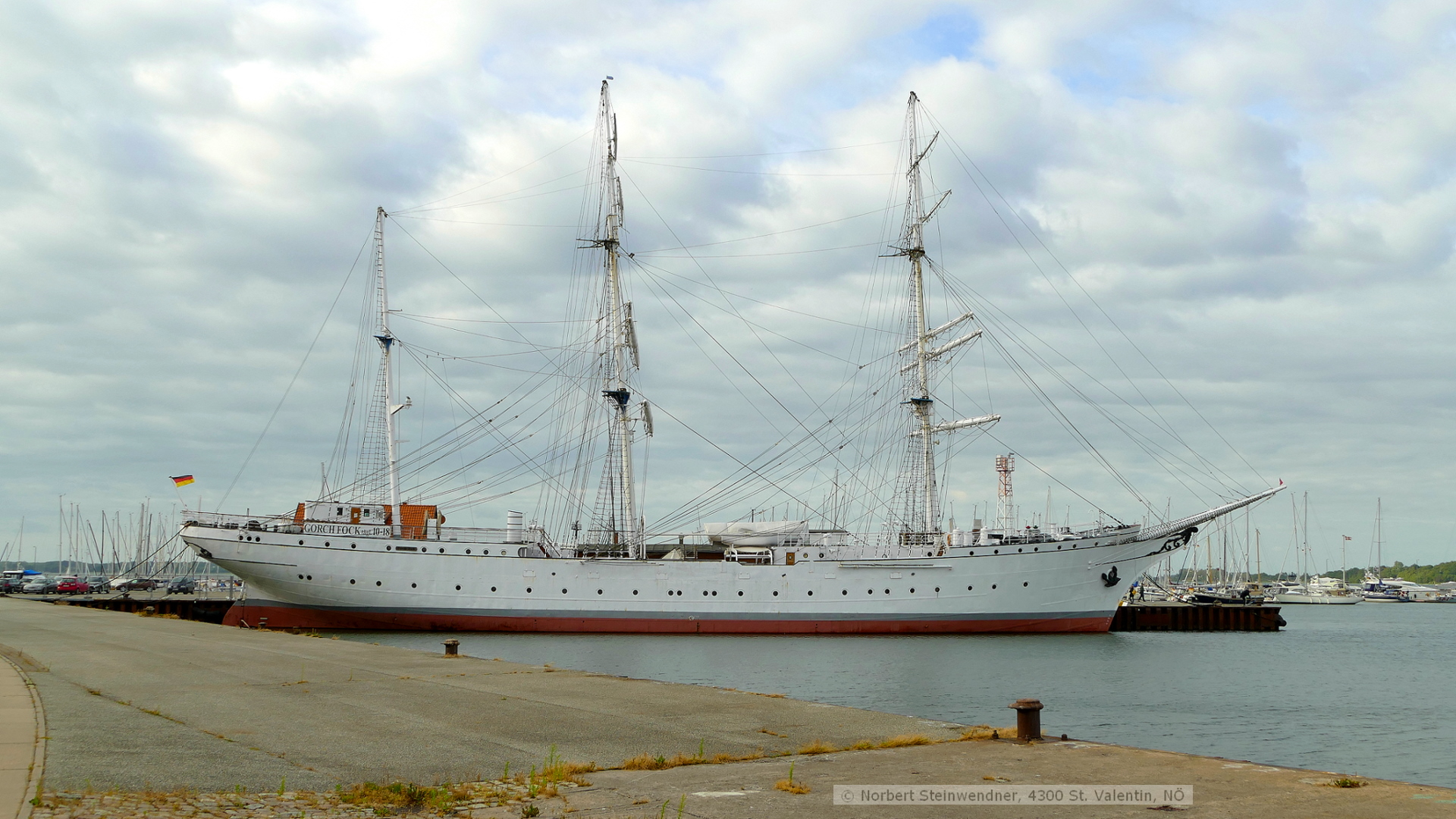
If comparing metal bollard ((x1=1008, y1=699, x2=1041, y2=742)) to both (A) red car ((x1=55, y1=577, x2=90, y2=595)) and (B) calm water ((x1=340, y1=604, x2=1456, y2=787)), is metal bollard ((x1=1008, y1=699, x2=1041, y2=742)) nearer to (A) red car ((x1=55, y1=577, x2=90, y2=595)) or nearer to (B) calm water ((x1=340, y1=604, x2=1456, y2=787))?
(B) calm water ((x1=340, y1=604, x2=1456, y2=787))

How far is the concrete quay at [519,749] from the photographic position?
7555mm

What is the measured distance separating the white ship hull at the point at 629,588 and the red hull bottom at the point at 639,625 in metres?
0.05

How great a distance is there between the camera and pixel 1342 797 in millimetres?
7988

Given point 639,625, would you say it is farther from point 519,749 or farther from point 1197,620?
point 1197,620

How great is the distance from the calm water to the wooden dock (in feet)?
31.9

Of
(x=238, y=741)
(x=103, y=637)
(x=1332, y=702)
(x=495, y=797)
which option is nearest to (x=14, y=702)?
(x=238, y=741)

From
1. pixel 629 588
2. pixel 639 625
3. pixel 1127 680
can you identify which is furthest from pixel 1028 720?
pixel 629 588

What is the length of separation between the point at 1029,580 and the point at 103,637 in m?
→ 34.9

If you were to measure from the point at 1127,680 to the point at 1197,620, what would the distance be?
34373mm

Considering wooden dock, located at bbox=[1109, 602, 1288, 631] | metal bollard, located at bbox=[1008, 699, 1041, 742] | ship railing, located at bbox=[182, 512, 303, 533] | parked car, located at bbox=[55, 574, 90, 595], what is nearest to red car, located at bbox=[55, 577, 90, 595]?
parked car, located at bbox=[55, 574, 90, 595]

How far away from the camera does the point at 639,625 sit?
4309 cm

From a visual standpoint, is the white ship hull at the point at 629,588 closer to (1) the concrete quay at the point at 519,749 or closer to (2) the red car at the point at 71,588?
(1) the concrete quay at the point at 519,749

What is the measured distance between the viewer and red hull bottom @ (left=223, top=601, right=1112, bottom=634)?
42750 mm

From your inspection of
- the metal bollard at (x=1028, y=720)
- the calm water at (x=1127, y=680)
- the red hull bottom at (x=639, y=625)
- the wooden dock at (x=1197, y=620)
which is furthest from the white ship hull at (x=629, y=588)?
the metal bollard at (x=1028, y=720)
